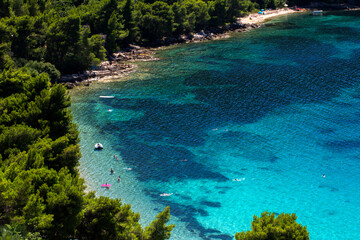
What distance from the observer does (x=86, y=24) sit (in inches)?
4131

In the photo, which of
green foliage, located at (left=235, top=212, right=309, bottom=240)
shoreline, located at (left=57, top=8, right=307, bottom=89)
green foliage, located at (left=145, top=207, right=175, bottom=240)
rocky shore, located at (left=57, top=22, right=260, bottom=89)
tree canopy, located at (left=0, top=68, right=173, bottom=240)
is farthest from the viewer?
shoreline, located at (left=57, top=8, right=307, bottom=89)

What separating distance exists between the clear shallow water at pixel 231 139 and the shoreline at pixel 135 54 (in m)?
4.19

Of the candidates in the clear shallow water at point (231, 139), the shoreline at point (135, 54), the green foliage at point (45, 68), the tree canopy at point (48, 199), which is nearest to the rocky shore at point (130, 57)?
the shoreline at point (135, 54)

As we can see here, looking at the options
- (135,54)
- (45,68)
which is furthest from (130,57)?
(45,68)

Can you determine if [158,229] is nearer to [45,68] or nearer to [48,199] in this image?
[48,199]

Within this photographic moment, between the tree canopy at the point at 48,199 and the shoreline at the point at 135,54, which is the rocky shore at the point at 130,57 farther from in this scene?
the tree canopy at the point at 48,199

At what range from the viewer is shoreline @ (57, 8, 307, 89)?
290ft

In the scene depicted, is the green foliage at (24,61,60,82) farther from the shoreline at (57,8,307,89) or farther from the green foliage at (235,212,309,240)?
the green foliage at (235,212,309,240)

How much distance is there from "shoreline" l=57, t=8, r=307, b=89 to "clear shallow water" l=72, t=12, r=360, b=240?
165 inches

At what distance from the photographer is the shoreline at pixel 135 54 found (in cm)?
8831

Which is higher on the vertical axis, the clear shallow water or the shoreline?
the shoreline

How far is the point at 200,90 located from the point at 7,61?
39.4 metres

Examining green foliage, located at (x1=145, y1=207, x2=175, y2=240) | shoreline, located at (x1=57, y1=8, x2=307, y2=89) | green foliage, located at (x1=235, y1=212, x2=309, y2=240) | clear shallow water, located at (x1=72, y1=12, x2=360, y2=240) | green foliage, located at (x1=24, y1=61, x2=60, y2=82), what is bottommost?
clear shallow water, located at (x1=72, y1=12, x2=360, y2=240)

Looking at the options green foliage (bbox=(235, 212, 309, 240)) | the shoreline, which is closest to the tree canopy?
green foliage (bbox=(235, 212, 309, 240))
